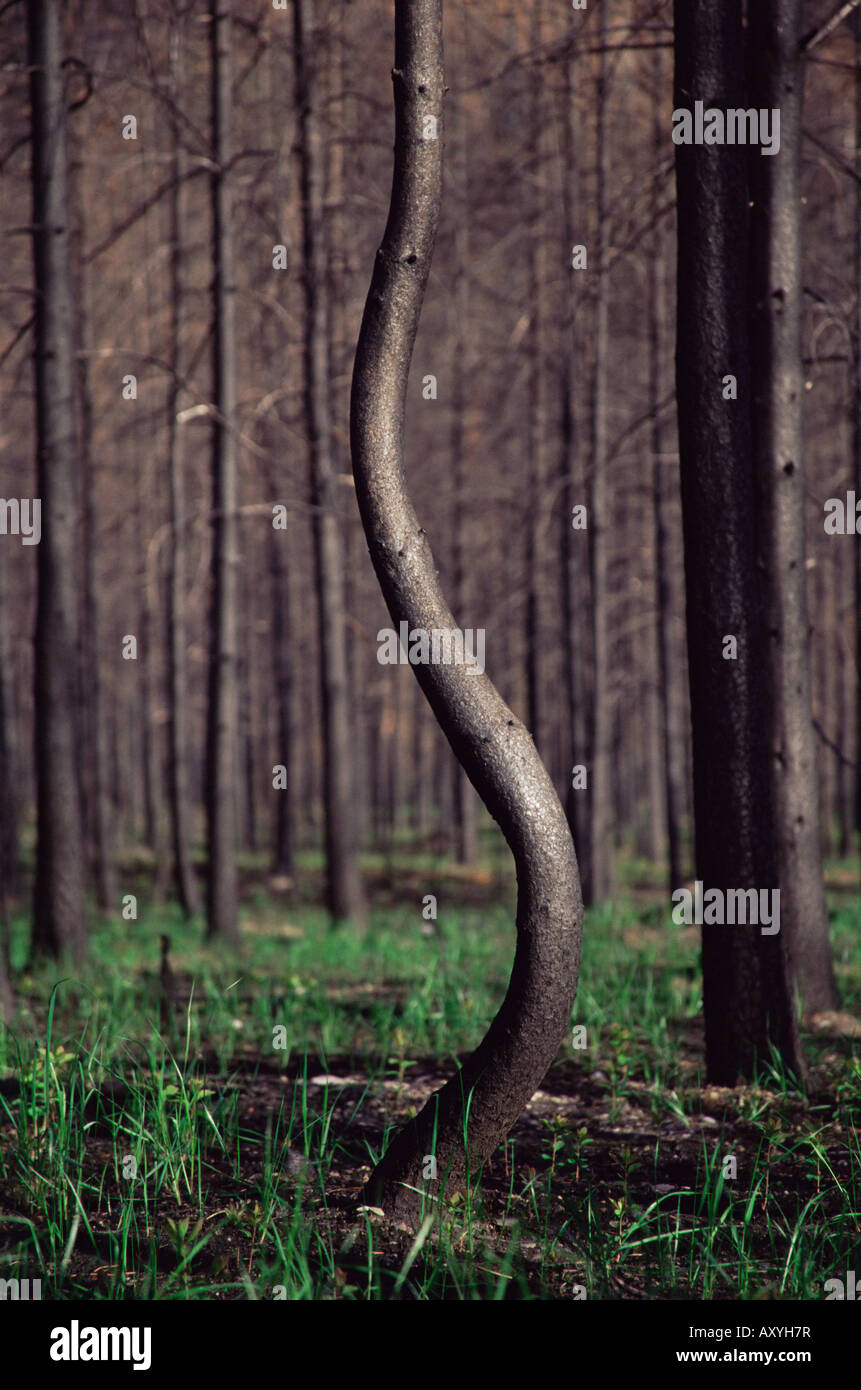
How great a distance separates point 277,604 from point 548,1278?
50.4ft

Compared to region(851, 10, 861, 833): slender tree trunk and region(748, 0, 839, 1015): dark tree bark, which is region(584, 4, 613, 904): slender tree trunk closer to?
region(851, 10, 861, 833): slender tree trunk

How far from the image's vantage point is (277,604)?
17.9m

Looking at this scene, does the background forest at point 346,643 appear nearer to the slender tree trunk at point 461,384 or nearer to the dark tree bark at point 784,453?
the slender tree trunk at point 461,384

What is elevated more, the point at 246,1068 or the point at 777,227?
the point at 777,227

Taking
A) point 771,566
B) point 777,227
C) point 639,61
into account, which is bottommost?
point 771,566

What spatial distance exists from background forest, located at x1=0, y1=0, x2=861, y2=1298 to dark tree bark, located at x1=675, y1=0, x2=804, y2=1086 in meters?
0.18

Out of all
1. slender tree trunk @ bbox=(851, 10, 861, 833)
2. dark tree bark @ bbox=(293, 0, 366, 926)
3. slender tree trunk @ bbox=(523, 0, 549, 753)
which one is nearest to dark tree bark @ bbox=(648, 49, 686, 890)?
slender tree trunk @ bbox=(523, 0, 549, 753)

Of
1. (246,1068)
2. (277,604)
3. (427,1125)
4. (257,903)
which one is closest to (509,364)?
(277,604)

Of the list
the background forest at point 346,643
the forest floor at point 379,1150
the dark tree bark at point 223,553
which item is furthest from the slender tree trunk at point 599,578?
the forest floor at point 379,1150

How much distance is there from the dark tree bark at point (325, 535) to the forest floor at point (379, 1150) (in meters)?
5.54

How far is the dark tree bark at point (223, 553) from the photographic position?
10.9 meters

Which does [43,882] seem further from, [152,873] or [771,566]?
[152,873]

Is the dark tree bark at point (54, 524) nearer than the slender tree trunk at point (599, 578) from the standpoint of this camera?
Yes

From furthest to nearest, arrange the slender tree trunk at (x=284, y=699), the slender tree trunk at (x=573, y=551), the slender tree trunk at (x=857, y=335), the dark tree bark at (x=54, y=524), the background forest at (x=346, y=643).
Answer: the slender tree trunk at (x=284, y=699)
the slender tree trunk at (x=573, y=551)
the dark tree bark at (x=54, y=524)
the slender tree trunk at (x=857, y=335)
the background forest at (x=346, y=643)
